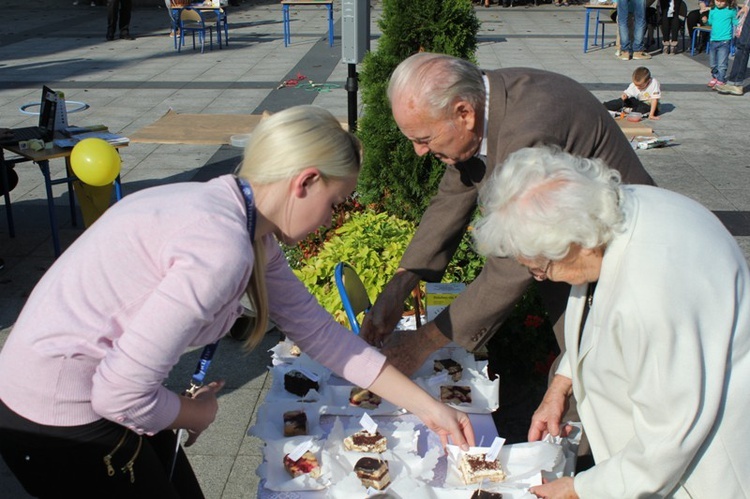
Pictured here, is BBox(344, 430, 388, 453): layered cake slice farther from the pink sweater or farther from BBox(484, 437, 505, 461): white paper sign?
the pink sweater

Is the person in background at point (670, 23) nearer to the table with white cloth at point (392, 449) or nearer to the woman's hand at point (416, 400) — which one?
the table with white cloth at point (392, 449)

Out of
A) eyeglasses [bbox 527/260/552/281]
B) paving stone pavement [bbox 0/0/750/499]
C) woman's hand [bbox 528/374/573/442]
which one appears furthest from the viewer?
paving stone pavement [bbox 0/0/750/499]

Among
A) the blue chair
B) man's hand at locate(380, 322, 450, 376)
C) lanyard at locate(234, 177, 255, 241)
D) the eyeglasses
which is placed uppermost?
lanyard at locate(234, 177, 255, 241)

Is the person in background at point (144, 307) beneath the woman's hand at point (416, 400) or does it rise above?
above

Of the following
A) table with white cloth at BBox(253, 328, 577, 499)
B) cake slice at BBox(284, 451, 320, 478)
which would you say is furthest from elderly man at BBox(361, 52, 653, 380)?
cake slice at BBox(284, 451, 320, 478)

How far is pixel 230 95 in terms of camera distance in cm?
1045

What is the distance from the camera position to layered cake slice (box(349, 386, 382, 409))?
2.53 meters

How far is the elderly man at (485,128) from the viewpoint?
2361mm

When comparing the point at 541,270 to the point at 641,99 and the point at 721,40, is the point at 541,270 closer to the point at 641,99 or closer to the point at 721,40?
the point at 641,99

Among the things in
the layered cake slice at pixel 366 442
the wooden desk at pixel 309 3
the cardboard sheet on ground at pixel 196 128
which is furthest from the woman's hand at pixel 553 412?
the wooden desk at pixel 309 3

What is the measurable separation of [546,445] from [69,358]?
54.0 inches

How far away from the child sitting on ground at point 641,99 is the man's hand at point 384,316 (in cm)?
724

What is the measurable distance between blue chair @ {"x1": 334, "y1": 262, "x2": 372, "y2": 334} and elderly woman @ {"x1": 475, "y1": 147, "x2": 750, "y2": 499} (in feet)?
3.13

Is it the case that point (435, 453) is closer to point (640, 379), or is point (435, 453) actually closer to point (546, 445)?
point (546, 445)
